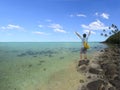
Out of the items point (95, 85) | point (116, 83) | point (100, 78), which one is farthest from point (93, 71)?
point (95, 85)

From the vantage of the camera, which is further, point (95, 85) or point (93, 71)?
point (93, 71)

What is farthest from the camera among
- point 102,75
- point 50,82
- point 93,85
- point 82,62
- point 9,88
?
point 82,62

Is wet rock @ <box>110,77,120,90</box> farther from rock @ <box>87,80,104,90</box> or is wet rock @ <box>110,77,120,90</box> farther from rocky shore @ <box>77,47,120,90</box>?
rock @ <box>87,80,104,90</box>

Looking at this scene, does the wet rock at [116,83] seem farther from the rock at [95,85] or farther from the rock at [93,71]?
the rock at [93,71]

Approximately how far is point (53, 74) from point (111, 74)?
5.02 m

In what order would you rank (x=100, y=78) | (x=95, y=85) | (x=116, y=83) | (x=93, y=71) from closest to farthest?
(x=95, y=85) < (x=116, y=83) < (x=100, y=78) < (x=93, y=71)

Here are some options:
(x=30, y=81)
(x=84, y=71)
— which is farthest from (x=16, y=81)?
(x=84, y=71)

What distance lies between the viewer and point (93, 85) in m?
12.0

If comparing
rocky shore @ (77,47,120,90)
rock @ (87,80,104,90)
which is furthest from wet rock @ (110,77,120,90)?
rock @ (87,80,104,90)

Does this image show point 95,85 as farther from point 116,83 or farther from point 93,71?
point 93,71

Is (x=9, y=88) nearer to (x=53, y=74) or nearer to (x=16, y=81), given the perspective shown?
(x=16, y=81)

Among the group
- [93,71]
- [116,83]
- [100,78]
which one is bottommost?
[116,83]

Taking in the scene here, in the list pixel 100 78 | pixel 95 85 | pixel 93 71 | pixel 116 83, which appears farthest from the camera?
pixel 93 71

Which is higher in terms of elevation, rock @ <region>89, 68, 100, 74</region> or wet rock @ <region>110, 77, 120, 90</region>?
rock @ <region>89, 68, 100, 74</region>
